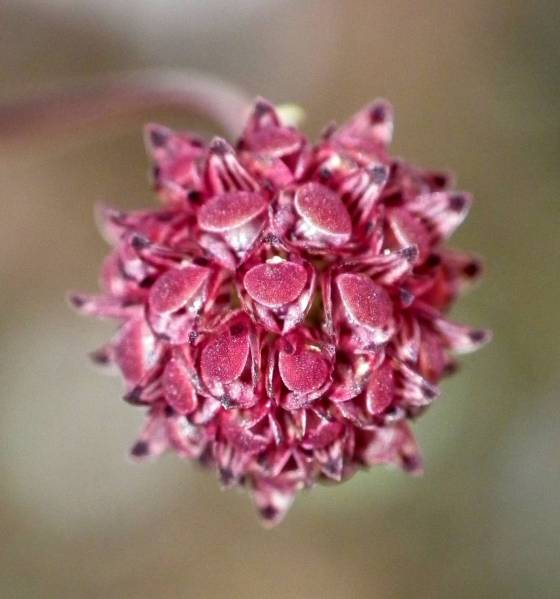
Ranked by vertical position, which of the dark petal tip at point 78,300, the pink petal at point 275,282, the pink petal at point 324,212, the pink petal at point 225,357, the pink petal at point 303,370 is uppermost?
the pink petal at point 324,212

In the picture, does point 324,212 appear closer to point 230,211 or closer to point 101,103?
point 230,211

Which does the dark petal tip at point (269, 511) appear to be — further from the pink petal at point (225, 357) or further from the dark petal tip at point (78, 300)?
the dark petal tip at point (78, 300)

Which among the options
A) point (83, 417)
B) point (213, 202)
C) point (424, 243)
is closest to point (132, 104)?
point (213, 202)

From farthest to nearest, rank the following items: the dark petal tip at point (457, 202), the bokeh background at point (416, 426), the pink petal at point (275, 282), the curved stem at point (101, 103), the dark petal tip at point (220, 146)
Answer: the bokeh background at point (416, 426), the curved stem at point (101, 103), the dark petal tip at point (457, 202), the dark petal tip at point (220, 146), the pink petal at point (275, 282)

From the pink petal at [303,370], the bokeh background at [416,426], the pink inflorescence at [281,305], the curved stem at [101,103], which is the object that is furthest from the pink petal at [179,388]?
the bokeh background at [416,426]

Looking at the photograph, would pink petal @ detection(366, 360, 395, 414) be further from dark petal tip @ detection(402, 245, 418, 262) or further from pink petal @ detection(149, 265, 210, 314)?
pink petal @ detection(149, 265, 210, 314)

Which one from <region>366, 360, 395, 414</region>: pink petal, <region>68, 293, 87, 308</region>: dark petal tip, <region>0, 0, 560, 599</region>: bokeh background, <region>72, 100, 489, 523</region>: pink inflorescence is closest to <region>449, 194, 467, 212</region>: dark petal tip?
<region>72, 100, 489, 523</region>: pink inflorescence
